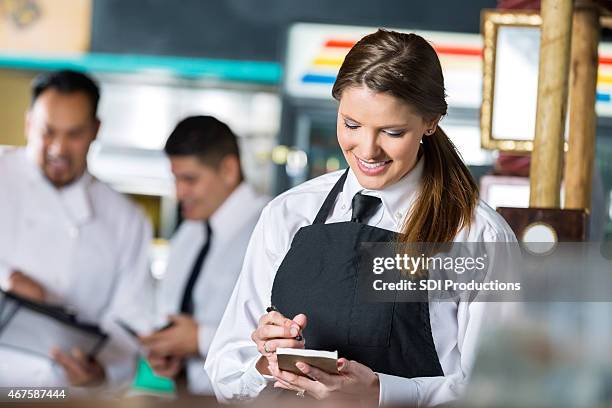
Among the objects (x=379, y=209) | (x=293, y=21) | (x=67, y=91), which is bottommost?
(x=379, y=209)

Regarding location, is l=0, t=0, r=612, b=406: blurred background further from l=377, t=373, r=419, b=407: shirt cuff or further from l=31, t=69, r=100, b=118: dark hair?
l=377, t=373, r=419, b=407: shirt cuff

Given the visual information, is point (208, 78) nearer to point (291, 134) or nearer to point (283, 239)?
point (291, 134)

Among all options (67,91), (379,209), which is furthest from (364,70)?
(67,91)

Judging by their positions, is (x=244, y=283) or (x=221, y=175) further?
(x=221, y=175)

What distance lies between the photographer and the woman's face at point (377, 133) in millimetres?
1855

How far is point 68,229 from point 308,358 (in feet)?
4.57

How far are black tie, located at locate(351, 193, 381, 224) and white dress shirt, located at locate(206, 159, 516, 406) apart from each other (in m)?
0.01

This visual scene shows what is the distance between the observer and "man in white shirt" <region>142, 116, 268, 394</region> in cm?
299

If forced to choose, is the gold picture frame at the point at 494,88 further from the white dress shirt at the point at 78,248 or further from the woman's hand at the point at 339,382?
the white dress shirt at the point at 78,248

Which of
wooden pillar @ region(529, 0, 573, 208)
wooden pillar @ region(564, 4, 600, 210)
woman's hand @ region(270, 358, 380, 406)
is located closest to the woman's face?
woman's hand @ region(270, 358, 380, 406)

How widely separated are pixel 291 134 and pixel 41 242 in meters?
1.33

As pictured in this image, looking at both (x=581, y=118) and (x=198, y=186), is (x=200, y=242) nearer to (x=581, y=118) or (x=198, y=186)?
(x=198, y=186)

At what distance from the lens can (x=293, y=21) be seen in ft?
13.3

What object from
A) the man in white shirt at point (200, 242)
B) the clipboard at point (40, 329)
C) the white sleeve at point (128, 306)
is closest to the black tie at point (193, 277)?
the man in white shirt at point (200, 242)
